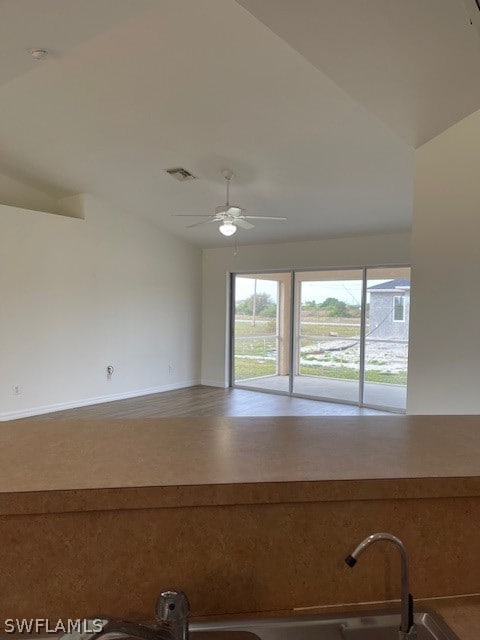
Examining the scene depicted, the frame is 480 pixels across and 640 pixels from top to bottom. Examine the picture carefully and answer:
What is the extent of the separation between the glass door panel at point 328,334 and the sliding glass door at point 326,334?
0.02m

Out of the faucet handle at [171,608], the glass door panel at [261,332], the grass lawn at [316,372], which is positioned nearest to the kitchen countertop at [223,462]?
the faucet handle at [171,608]

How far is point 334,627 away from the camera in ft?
2.84

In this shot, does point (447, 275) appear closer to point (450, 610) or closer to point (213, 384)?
point (450, 610)

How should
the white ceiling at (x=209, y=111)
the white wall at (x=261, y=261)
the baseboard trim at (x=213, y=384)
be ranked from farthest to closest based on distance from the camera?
the baseboard trim at (x=213, y=384), the white wall at (x=261, y=261), the white ceiling at (x=209, y=111)

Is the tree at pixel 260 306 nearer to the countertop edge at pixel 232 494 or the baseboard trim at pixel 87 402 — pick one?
the baseboard trim at pixel 87 402

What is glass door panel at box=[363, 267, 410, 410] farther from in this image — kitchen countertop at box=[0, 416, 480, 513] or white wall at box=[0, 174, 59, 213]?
kitchen countertop at box=[0, 416, 480, 513]

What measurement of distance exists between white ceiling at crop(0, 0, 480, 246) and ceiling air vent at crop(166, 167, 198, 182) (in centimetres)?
13

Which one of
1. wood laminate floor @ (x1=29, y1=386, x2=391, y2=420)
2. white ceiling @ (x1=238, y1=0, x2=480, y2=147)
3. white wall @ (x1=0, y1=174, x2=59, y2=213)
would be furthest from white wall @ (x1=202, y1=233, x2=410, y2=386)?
white ceiling @ (x1=238, y1=0, x2=480, y2=147)

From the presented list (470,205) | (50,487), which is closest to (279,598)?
(50,487)

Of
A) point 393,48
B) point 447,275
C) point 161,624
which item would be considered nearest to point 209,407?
point 447,275

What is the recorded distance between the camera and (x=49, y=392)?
6035mm

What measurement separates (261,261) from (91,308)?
9.42ft

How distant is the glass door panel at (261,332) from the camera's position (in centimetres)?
783

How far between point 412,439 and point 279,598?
51 centimetres
